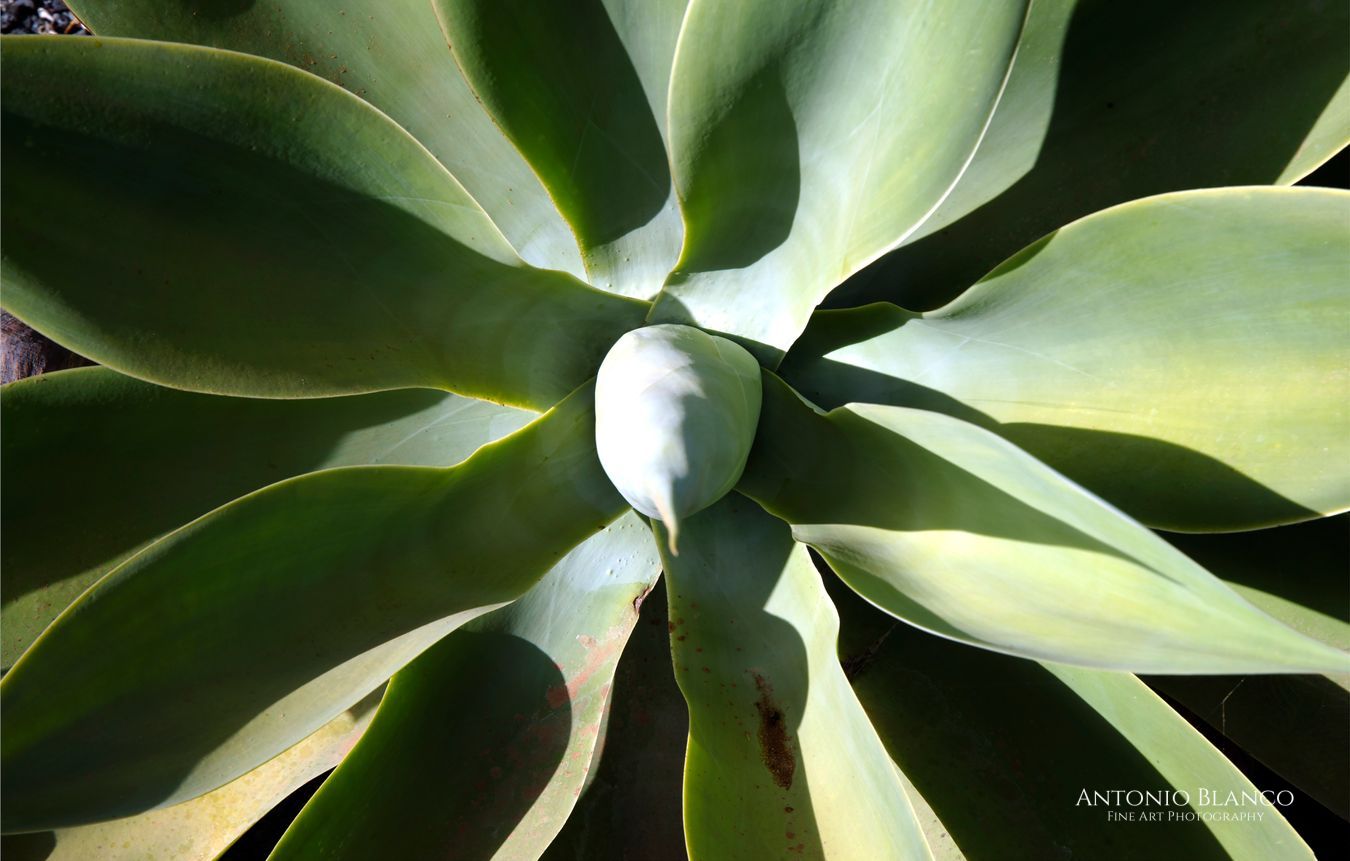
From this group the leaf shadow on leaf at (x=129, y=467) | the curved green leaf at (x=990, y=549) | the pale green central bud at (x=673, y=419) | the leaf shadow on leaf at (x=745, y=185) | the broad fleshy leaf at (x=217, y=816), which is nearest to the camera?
the curved green leaf at (x=990, y=549)

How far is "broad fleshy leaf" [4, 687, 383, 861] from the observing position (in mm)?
1019

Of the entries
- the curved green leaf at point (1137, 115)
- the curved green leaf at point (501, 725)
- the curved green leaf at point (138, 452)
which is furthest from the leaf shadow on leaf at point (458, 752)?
the curved green leaf at point (1137, 115)

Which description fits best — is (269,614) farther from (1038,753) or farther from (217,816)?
(1038,753)

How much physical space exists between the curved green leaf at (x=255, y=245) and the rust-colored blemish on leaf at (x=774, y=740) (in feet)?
1.08

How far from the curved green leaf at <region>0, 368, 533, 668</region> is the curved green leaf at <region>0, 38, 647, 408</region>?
14cm

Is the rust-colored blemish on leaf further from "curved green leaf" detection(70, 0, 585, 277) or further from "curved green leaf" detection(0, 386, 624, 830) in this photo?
"curved green leaf" detection(70, 0, 585, 277)

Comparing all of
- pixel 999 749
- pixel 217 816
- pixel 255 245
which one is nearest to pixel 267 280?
pixel 255 245

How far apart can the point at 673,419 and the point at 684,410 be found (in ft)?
0.04

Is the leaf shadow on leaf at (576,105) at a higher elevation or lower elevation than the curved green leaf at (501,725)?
higher

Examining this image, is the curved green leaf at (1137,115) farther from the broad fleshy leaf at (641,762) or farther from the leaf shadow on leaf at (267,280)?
the broad fleshy leaf at (641,762)

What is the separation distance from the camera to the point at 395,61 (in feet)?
3.17

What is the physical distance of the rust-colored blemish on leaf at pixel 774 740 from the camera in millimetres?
790

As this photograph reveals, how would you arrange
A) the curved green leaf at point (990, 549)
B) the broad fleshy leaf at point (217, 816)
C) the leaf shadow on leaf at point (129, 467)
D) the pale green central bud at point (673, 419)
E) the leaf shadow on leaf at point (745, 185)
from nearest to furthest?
the curved green leaf at point (990, 549), the pale green central bud at point (673, 419), the leaf shadow on leaf at point (745, 185), the leaf shadow on leaf at point (129, 467), the broad fleshy leaf at point (217, 816)

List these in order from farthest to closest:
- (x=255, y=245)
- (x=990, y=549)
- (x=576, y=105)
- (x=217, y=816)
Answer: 1. (x=217, y=816)
2. (x=576, y=105)
3. (x=255, y=245)
4. (x=990, y=549)
